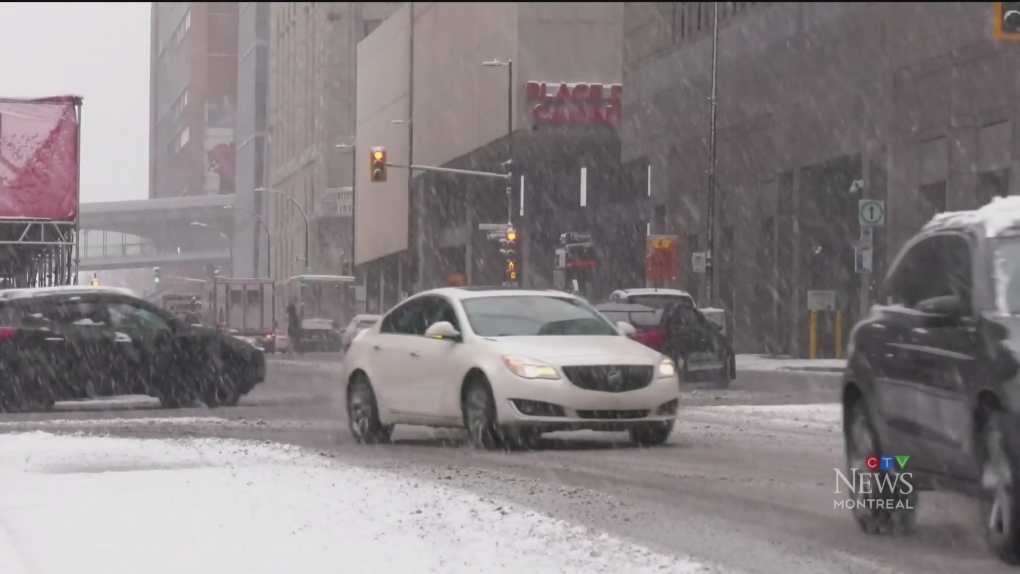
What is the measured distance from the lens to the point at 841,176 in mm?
50312

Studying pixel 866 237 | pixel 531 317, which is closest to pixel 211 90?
pixel 866 237

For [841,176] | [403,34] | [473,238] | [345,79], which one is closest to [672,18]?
[841,176]

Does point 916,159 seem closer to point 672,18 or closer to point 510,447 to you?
point 672,18

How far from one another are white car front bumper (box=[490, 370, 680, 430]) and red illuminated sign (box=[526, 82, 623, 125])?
169 ft

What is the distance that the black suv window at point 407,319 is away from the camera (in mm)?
17625

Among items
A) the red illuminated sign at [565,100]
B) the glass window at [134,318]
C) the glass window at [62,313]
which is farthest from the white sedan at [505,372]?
the red illuminated sign at [565,100]

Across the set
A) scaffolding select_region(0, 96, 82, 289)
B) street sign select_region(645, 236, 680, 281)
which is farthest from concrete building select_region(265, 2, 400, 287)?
scaffolding select_region(0, 96, 82, 289)

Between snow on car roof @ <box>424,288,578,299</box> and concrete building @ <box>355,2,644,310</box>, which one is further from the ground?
concrete building @ <box>355,2,644,310</box>

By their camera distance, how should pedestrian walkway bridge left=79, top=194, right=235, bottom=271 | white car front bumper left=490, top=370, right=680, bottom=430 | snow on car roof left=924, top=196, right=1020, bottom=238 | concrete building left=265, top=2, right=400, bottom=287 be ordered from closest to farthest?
snow on car roof left=924, top=196, right=1020, bottom=238 < white car front bumper left=490, top=370, right=680, bottom=430 < concrete building left=265, top=2, right=400, bottom=287 < pedestrian walkway bridge left=79, top=194, right=235, bottom=271

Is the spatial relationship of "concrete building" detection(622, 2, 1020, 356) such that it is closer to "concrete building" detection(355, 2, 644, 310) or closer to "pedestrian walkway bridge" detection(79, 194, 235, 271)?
"concrete building" detection(355, 2, 644, 310)

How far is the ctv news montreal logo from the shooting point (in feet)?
32.0

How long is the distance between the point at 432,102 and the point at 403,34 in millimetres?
9249

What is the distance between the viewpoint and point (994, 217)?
30.8ft

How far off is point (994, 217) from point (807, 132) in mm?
40959
